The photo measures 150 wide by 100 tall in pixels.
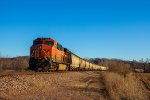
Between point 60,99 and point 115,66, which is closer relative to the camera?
point 60,99

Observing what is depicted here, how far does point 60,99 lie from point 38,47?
56.1 ft

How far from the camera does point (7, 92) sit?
13.3 metres

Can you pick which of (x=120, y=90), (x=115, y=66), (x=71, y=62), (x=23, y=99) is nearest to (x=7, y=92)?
(x=23, y=99)

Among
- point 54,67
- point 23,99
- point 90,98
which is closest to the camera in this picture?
point 23,99

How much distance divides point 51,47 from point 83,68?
28467 mm

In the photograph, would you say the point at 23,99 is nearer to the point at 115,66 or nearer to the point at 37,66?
the point at 37,66

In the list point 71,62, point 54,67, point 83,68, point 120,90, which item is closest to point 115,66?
point 83,68

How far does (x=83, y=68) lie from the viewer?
189 feet

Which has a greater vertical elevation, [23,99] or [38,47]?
[38,47]

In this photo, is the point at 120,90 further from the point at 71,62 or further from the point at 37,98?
the point at 71,62

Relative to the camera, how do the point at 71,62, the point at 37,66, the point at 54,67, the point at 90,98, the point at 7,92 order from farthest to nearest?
the point at 71,62 → the point at 54,67 → the point at 37,66 → the point at 90,98 → the point at 7,92

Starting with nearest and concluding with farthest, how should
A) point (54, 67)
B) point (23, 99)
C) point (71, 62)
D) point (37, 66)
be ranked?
point (23, 99) < point (37, 66) < point (54, 67) < point (71, 62)

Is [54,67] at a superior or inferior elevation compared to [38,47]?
inferior

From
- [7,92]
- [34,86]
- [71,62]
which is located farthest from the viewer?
[71,62]
